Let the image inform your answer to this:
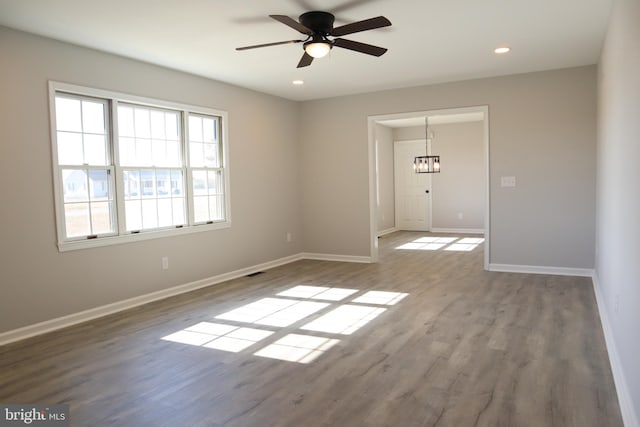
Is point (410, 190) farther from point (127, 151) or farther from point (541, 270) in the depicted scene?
point (127, 151)

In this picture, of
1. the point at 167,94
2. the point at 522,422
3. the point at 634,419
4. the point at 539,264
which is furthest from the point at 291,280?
the point at 634,419

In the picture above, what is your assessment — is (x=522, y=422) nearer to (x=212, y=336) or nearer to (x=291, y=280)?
(x=212, y=336)

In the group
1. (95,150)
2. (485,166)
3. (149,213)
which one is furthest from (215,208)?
(485,166)

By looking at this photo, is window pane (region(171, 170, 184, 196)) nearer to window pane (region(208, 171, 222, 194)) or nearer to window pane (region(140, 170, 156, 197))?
window pane (region(140, 170, 156, 197))

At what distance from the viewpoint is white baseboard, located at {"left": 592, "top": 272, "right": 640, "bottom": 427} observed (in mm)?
2143

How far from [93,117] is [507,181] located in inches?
193

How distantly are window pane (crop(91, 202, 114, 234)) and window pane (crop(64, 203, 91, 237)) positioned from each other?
60 mm

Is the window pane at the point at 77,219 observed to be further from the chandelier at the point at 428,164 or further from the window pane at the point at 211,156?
the chandelier at the point at 428,164

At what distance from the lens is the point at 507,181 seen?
5805 millimetres

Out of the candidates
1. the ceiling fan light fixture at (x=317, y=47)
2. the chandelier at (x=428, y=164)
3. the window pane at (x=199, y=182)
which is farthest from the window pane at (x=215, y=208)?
the chandelier at (x=428, y=164)

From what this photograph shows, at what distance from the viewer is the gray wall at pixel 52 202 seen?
3.68 m

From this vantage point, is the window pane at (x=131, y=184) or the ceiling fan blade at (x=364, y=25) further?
the window pane at (x=131, y=184)

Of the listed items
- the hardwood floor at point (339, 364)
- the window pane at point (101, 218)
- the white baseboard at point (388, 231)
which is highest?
the window pane at point (101, 218)

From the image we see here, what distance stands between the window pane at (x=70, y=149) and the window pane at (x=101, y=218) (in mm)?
456
